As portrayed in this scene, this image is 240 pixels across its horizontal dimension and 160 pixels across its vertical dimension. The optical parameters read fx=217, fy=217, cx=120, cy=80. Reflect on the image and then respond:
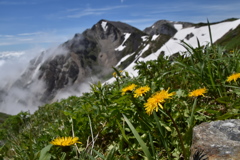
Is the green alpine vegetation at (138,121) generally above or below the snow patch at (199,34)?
above

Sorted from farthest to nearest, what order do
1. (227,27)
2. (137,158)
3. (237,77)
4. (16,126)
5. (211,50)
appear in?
(227,27) → (16,126) → (211,50) → (237,77) → (137,158)

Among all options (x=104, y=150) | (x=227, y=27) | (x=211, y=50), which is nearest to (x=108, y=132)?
(x=104, y=150)

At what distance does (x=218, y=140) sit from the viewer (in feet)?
4.31

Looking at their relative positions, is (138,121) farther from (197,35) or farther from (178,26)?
(178,26)

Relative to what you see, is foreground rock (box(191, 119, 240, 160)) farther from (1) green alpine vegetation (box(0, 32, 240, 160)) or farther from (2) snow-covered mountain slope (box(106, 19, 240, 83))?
(2) snow-covered mountain slope (box(106, 19, 240, 83))

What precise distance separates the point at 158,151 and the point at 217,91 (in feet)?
4.21

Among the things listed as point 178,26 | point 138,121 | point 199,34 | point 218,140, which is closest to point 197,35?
point 199,34

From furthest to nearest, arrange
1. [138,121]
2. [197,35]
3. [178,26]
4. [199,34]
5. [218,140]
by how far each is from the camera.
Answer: [178,26], [197,35], [199,34], [138,121], [218,140]

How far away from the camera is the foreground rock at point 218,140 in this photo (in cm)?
115

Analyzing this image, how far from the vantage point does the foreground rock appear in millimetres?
1150

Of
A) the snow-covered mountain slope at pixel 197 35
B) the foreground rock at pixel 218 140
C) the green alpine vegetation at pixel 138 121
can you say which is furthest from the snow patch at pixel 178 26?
the foreground rock at pixel 218 140

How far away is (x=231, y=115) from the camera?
72.6 inches

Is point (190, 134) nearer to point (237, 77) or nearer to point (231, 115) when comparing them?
point (231, 115)

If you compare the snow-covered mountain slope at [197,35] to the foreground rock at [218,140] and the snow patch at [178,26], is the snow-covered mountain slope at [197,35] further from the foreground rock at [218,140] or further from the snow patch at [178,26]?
the snow patch at [178,26]
